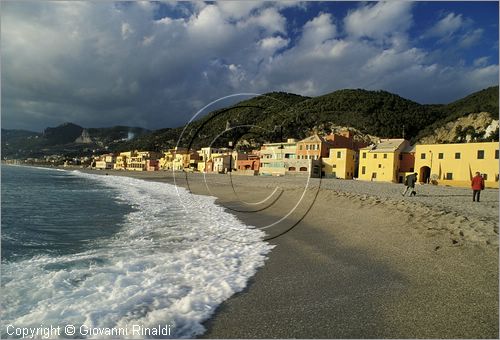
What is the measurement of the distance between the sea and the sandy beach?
2.31 ft

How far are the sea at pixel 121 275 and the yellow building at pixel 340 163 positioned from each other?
37251 mm

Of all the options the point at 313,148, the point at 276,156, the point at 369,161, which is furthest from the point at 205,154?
the point at 369,161

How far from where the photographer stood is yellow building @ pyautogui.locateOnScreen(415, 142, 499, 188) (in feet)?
104

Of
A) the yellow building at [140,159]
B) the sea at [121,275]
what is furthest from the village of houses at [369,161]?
the yellow building at [140,159]

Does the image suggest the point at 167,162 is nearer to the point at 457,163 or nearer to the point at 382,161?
the point at 382,161

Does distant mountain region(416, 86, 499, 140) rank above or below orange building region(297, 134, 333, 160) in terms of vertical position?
above

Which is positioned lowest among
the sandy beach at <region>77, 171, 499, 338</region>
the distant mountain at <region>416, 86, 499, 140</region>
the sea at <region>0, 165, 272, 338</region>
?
the sea at <region>0, 165, 272, 338</region>

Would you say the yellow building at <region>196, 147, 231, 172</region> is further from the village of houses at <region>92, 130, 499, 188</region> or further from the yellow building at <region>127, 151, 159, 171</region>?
the yellow building at <region>127, 151, 159, 171</region>

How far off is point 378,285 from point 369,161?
40.9 metres

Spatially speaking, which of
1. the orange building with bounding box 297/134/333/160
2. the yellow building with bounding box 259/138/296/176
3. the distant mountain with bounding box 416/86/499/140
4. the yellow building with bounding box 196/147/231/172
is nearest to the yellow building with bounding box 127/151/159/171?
the yellow building with bounding box 196/147/231/172

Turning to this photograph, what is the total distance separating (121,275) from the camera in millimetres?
7754

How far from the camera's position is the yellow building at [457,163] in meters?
31.6

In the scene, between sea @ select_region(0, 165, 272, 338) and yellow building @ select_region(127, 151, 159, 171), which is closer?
sea @ select_region(0, 165, 272, 338)

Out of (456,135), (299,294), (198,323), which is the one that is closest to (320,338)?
(299,294)
